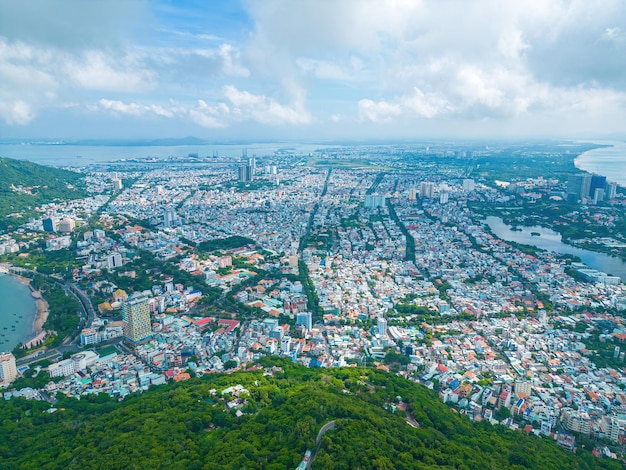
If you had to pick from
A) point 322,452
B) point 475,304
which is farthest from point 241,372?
point 475,304

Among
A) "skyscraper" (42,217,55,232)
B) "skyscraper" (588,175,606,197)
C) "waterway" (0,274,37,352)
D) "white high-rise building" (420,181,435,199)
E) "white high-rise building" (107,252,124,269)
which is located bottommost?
"waterway" (0,274,37,352)

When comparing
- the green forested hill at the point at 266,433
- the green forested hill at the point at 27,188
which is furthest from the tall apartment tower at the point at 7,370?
the green forested hill at the point at 27,188

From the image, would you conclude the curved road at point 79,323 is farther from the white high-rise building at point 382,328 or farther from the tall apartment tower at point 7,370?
the white high-rise building at point 382,328

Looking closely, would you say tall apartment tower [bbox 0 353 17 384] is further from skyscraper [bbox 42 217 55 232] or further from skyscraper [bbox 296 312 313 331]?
skyscraper [bbox 42 217 55 232]

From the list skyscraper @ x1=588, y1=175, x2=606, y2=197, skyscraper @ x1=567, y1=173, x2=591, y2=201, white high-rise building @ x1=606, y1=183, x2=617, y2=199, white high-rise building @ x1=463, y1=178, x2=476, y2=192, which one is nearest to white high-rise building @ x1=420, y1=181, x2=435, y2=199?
white high-rise building @ x1=463, y1=178, x2=476, y2=192

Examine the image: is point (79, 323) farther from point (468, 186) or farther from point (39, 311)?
point (468, 186)
